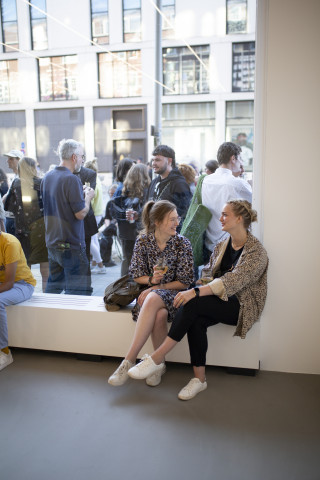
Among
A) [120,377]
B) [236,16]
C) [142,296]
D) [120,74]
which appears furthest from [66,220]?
[236,16]

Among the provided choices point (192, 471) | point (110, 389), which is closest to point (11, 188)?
point (110, 389)

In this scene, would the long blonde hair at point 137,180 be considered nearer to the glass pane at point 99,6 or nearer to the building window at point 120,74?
the building window at point 120,74

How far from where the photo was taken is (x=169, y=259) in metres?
2.62

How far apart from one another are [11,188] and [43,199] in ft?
1.38

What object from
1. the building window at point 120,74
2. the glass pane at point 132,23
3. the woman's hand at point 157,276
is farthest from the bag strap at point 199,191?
the glass pane at point 132,23

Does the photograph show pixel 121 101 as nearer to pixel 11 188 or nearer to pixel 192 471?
pixel 11 188

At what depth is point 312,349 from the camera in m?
2.59

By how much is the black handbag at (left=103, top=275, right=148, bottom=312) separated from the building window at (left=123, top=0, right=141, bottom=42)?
195cm

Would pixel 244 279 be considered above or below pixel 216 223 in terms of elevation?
below

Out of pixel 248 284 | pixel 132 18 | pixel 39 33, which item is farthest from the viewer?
pixel 39 33

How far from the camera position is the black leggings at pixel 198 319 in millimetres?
2336

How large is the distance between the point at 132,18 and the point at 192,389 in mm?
2773

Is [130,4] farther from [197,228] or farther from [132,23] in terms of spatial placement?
[197,228]

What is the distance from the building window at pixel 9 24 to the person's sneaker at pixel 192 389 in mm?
2948
